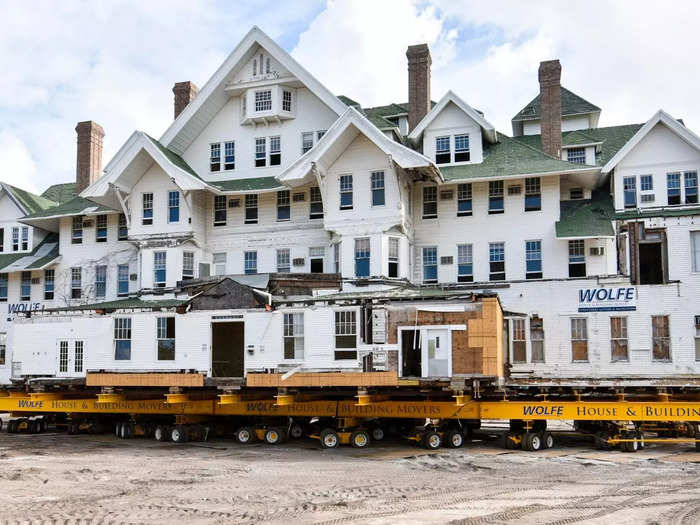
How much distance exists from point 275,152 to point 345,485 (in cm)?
2317

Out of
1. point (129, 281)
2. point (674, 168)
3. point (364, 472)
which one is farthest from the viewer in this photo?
point (129, 281)

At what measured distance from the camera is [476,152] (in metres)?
38.4

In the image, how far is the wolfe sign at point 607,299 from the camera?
33219 mm

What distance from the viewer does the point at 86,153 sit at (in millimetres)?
47688

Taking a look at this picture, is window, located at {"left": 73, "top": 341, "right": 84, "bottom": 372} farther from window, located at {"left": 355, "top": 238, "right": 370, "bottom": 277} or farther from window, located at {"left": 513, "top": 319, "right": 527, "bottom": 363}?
window, located at {"left": 513, "top": 319, "right": 527, "bottom": 363}

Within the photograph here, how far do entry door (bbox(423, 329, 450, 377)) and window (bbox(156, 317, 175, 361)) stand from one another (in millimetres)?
10845

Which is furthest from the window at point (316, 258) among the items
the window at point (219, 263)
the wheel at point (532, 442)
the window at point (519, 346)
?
the wheel at point (532, 442)

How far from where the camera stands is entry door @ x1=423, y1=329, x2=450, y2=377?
28141 millimetres

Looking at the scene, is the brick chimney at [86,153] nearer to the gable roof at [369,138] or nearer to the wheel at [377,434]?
the gable roof at [369,138]

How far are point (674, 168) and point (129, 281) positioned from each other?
28.7 meters

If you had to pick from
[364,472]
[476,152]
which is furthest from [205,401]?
[476,152]

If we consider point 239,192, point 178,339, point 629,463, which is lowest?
point 629,463

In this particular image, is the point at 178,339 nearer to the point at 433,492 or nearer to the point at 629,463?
the point at 433,492

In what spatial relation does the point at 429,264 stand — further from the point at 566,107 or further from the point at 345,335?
the point at 566,107
